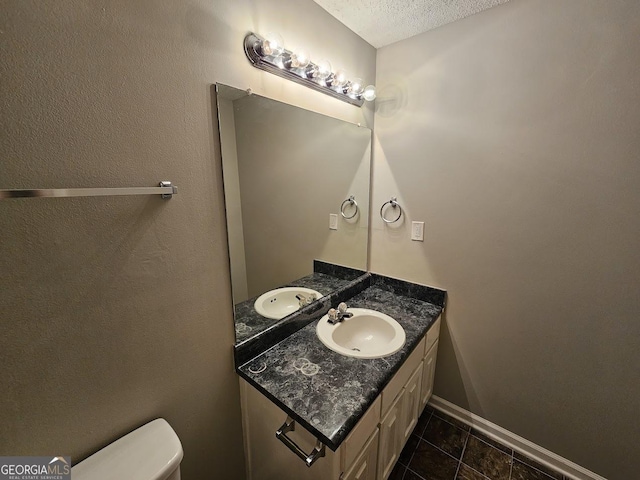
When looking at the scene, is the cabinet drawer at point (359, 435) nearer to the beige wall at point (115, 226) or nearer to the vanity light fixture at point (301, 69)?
the beige wall at point (115, 226)

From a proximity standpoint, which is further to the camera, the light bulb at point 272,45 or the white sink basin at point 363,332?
the white sink basin at point 363,332

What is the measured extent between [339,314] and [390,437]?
23.7 inches

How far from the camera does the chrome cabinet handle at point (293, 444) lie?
85 centimetres

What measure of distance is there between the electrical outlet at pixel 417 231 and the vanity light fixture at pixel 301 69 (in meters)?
0.82

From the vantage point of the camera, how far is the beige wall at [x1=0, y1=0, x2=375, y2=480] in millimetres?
630

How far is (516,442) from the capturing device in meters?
1.57

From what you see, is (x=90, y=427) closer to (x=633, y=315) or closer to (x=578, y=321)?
(x=578, y=321)

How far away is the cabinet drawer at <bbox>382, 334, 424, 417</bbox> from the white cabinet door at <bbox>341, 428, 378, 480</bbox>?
0.40ft

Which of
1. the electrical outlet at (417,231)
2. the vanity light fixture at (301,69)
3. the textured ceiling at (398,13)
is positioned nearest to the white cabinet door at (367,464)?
the electrical outlet at (417,231)

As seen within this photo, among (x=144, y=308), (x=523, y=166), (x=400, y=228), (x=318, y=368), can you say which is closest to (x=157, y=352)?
(x=144, y=308)

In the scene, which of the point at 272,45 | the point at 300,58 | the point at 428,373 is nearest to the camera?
the point at 272,45

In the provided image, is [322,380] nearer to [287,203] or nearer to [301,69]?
[287,203]

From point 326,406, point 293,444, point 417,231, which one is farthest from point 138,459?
point 417,231

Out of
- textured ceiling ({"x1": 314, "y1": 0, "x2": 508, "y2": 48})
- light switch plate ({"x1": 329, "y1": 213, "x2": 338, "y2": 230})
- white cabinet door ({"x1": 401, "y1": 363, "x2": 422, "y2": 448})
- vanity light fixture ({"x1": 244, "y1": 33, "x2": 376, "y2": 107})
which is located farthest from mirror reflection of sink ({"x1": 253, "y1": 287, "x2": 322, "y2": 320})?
textured ceiling ({"x1": 314, "y1": 0, "x2": 508, "y2": 48})
